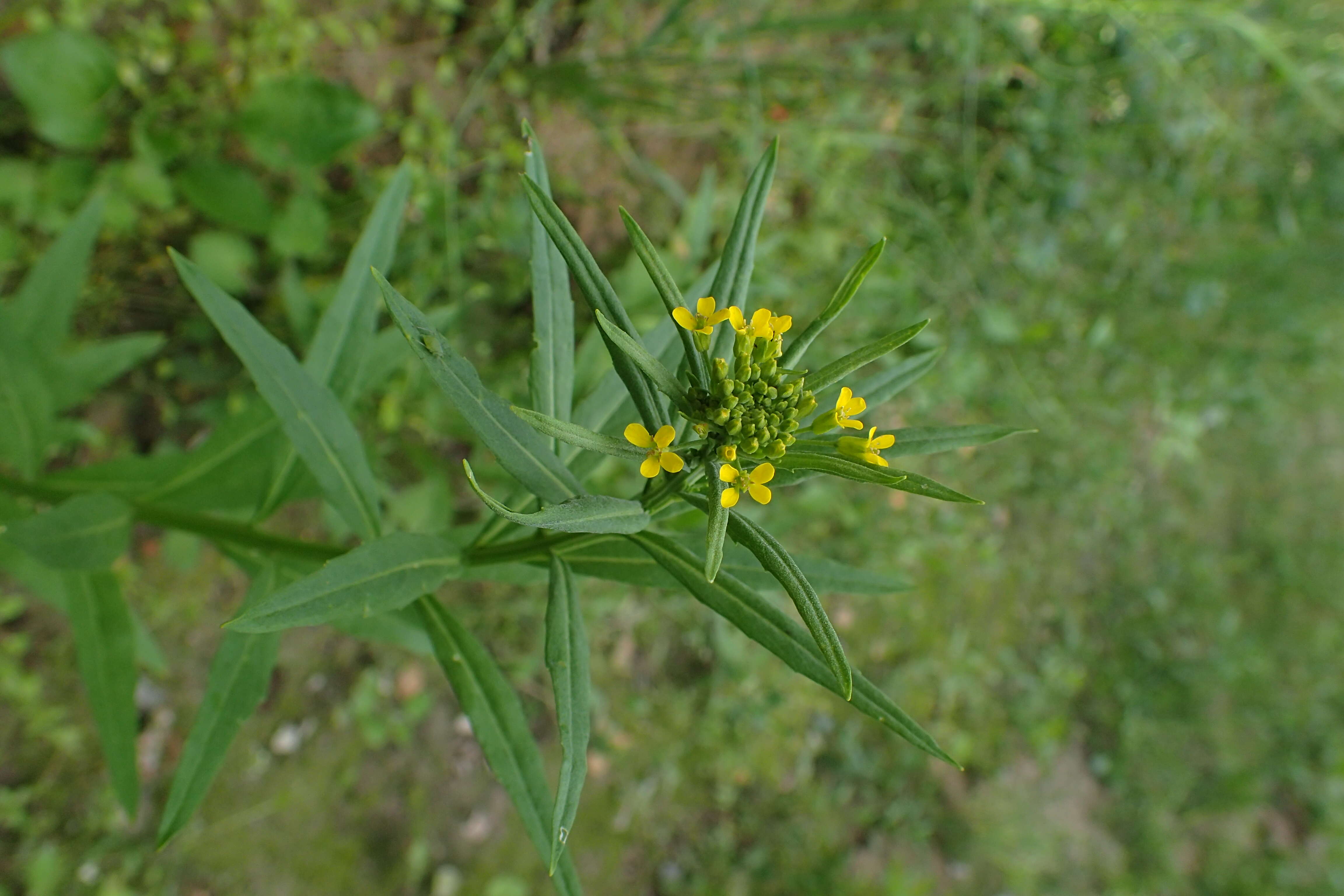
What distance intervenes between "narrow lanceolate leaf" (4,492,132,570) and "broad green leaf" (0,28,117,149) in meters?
1.36

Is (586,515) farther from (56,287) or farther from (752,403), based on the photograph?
(56,287)

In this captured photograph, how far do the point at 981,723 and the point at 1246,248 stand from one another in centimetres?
293

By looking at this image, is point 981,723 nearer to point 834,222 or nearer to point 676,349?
point 834,222

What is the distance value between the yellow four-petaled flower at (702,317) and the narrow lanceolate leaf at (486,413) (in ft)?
0.88

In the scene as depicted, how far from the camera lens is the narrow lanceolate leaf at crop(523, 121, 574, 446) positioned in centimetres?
126

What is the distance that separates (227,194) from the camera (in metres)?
2.54

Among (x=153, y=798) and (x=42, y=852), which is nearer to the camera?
(x=42, y=852)

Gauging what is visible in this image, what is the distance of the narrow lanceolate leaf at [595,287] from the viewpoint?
1095mm

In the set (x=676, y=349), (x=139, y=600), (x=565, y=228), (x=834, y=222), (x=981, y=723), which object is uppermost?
(x=565, y=228)

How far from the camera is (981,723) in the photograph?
432cm

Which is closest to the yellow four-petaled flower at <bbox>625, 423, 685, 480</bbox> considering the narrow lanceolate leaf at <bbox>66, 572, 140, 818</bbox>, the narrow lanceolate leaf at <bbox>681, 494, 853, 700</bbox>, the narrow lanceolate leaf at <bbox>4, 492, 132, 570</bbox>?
the narrow lanceolate leaf at <bbox>681, 494, 853, 700</bbox>

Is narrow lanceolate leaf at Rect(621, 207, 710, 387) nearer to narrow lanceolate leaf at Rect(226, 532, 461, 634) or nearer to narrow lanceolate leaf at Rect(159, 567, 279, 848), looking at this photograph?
narrow lanceolate leaf at Rect(226, 532, 461, 634)

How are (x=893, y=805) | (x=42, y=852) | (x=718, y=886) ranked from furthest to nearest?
(x=893, y=805)
(x=718, y=886)
(x=42, y=852)

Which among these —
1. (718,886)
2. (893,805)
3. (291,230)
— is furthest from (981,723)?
(291,230)
